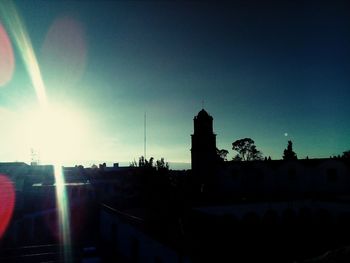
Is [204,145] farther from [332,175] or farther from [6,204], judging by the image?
[6,204]

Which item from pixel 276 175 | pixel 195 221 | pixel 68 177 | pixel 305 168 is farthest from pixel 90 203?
pixel 305 168

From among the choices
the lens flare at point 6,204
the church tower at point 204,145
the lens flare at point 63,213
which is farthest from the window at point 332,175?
the lens flare at point 6,204

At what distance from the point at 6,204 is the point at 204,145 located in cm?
2307

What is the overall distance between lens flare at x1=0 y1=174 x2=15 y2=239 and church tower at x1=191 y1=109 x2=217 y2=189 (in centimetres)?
2182

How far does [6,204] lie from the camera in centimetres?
2822

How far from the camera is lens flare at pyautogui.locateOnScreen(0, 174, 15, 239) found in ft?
82.6

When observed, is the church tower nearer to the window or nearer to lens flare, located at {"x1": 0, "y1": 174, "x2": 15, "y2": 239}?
the window

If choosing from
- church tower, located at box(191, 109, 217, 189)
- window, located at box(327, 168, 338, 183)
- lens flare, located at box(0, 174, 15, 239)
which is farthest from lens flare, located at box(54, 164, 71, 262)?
window, located at box(327, 168, 338, 183)

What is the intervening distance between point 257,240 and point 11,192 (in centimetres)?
2724

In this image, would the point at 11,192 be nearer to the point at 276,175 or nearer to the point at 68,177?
the point at 68,177

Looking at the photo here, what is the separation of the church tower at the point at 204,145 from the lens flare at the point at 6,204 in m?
21.8

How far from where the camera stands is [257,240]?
42.6 ft

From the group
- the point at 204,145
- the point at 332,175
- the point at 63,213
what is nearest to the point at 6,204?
the point at 63,213

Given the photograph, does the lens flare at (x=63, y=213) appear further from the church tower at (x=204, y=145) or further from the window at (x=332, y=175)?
the window at (x=332, y=175)
